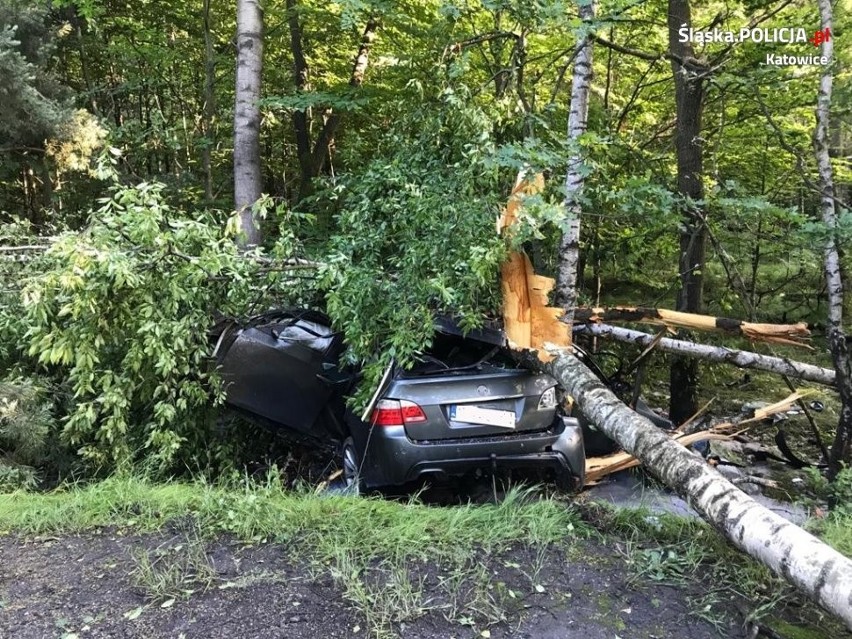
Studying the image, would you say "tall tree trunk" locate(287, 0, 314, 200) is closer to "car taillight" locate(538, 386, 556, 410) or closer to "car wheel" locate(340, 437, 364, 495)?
"car wheel" locate(340, 437, 364, 495)

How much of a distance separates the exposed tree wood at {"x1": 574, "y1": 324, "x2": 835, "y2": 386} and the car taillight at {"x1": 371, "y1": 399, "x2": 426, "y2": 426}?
236cm

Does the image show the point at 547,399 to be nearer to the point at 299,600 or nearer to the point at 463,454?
the point at 463,454

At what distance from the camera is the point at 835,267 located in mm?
5020

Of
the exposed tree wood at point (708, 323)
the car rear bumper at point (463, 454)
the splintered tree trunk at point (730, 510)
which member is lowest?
the car rear bumper at point (463, 454)

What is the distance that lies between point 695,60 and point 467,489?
17.5 feet

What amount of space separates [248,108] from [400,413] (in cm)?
497

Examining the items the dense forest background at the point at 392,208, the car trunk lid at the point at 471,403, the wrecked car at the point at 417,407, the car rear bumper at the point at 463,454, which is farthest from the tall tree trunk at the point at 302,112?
the car rear bumper at the point at 463,454

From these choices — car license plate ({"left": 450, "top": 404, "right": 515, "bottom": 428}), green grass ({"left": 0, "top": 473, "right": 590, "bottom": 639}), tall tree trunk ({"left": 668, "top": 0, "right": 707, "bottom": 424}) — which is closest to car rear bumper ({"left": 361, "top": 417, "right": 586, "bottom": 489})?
car license plate ({"left": 450, "top": 404, "right": 515, "bottom": 428})

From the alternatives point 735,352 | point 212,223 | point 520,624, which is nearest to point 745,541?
point 520,624

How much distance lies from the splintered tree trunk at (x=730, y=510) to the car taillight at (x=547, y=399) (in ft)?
0.79

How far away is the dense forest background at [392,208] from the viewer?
4426 mm

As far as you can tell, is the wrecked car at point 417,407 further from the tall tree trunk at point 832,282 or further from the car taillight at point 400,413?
the tall tree trunk at point 832,282

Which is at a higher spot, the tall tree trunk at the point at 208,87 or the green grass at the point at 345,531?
the tall tree trunk at the point at 208,87

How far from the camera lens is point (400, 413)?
415 cm
